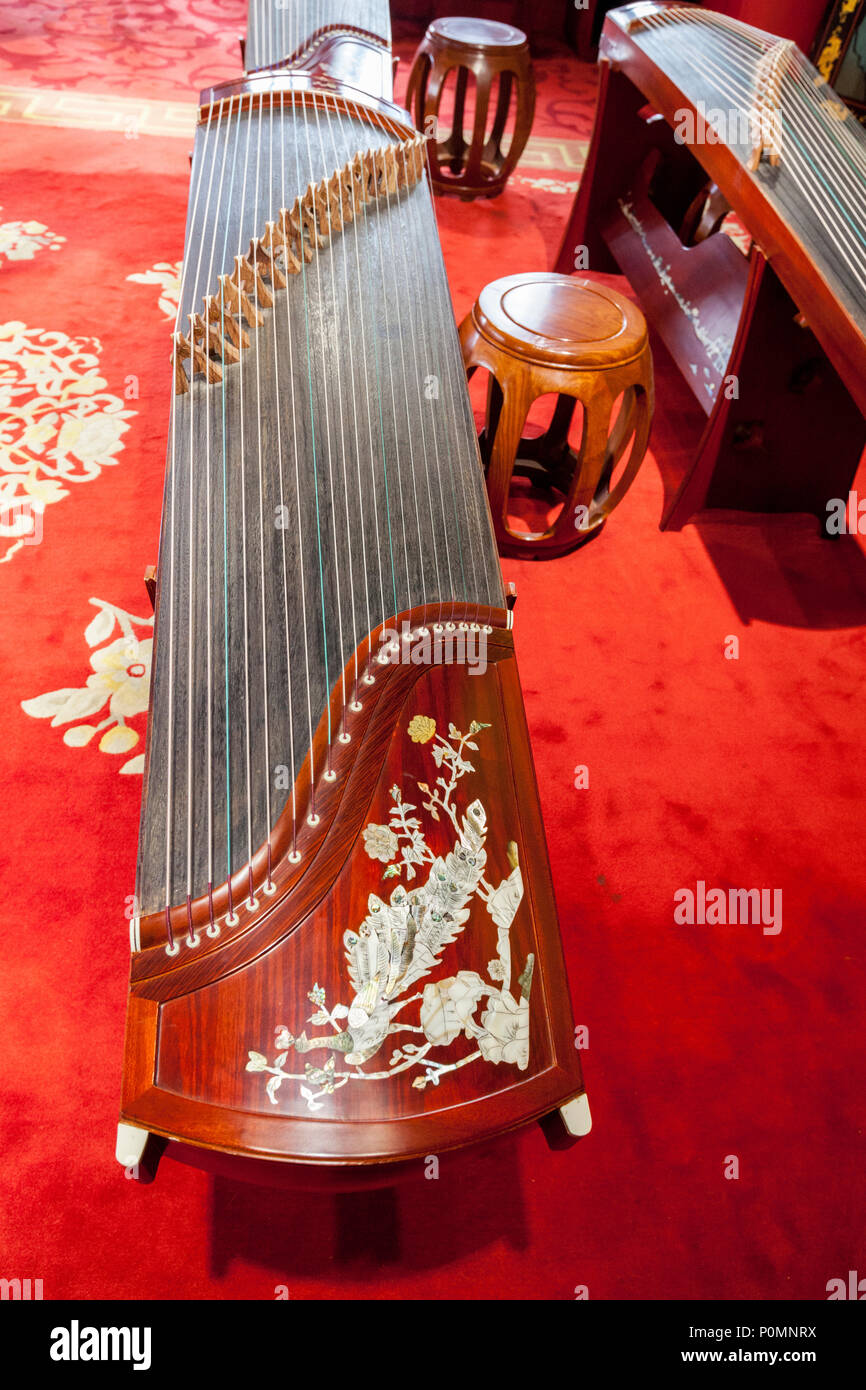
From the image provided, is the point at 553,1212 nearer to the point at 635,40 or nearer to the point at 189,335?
the point at 189,335

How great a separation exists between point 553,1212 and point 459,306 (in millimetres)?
2656

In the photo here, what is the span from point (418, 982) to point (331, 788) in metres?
0.22

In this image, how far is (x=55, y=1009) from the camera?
1.36 metres

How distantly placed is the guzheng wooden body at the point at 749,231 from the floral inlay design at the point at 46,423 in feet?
5.00

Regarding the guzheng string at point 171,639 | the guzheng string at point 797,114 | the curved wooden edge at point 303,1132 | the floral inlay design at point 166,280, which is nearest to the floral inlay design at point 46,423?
the floral inlay design at point 166,280

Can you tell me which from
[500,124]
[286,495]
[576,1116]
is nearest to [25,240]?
[500,124]

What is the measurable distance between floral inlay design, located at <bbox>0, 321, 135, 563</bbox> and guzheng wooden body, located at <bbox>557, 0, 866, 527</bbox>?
5.00 feet

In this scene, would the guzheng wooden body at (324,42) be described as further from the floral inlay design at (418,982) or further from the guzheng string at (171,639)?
the floral inlay design at (418,982)

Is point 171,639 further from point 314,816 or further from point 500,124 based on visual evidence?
point 500,124

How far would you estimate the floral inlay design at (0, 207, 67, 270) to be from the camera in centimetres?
296

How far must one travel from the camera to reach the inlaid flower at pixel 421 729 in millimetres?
1011

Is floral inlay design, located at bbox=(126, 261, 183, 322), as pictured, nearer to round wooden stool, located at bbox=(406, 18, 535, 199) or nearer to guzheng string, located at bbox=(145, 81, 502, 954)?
guzheng string, located at bbox=(145, 81, 502, 954)

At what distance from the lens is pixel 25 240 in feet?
9.94
